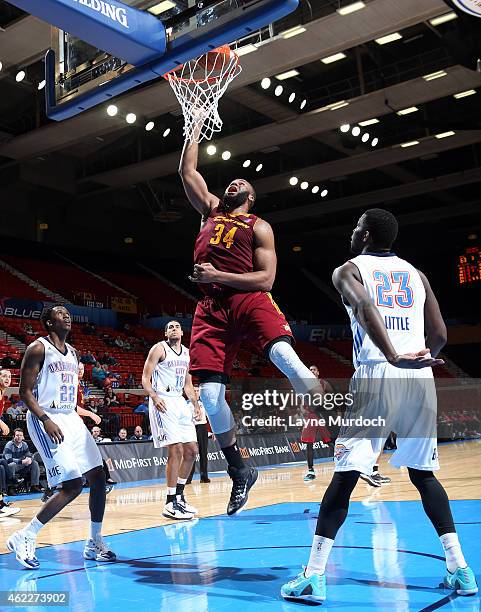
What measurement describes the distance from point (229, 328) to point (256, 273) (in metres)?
0.40

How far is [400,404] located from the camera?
4008 mm

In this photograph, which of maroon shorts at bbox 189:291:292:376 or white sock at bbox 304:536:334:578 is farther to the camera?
maroon shorts at bbox 189:291:292:376

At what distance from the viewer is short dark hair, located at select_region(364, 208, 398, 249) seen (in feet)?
13.9

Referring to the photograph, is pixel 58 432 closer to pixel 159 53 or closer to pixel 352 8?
pixel 159 53

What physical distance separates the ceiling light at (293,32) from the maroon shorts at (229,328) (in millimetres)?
10302

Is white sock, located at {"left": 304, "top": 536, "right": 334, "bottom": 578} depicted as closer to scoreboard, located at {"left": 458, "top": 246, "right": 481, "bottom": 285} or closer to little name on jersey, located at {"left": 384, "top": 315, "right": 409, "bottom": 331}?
little name on jersey, located at {"left": 384, "top": 315, "right": 409, "bottom": 331}

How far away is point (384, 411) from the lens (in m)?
3.98

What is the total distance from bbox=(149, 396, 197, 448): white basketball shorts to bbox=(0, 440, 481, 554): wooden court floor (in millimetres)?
864

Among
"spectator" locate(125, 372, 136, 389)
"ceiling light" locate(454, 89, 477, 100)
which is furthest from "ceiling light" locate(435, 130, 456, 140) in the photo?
"spectator" locate(125, 372, 136, 389)

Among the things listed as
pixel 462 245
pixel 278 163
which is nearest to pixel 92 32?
pixel 278 163

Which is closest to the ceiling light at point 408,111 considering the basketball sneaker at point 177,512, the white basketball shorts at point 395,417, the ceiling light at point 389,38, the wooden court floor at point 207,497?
the ceiling light at point 389,38

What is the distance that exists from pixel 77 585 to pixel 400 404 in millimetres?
2371

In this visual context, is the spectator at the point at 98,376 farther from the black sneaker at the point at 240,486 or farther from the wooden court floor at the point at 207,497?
the black sneaker at the point at 240,486

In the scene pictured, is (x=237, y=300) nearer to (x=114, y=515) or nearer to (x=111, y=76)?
(x=111, y=76)
